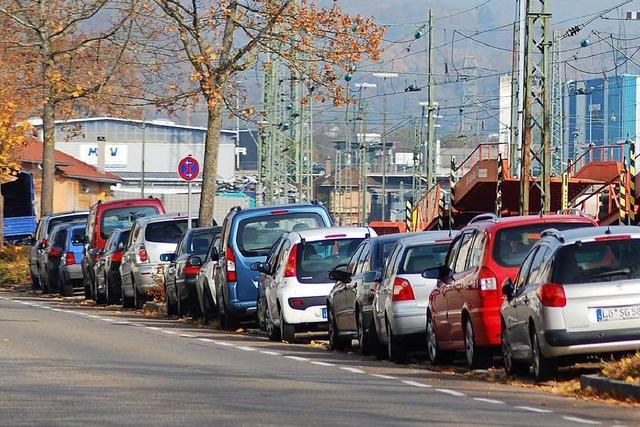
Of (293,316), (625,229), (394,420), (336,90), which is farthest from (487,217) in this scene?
(336,90)

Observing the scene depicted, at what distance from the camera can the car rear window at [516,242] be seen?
17.4m

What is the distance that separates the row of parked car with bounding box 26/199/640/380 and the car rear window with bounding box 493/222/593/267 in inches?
0.4

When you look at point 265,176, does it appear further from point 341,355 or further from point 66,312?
point 341,355

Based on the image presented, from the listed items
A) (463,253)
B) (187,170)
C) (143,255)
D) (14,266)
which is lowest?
(14,266)

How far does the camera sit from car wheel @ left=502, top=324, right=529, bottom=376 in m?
16.5

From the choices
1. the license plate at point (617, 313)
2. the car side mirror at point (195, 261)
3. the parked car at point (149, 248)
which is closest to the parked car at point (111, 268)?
the parked car at point (149, 248)

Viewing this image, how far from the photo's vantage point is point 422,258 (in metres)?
19.8

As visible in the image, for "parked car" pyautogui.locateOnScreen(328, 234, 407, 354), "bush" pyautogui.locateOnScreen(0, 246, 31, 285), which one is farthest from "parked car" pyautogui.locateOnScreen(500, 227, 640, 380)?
"bush" pyautogui.locateOnScreen(0, 246, 31, 285)

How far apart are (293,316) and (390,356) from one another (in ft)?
11.7

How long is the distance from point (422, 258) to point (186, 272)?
10.8m

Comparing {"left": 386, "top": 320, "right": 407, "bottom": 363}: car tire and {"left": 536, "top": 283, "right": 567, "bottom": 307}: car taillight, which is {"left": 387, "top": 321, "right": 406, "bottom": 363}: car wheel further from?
{"left": 536, "top": 283, "right": 567, "bottom": 307}: car taillight

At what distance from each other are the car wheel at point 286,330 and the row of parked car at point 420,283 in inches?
0.8

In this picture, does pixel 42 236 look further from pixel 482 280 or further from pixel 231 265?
pixel 482 280

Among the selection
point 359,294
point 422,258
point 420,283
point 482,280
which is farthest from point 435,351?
point 359,294
